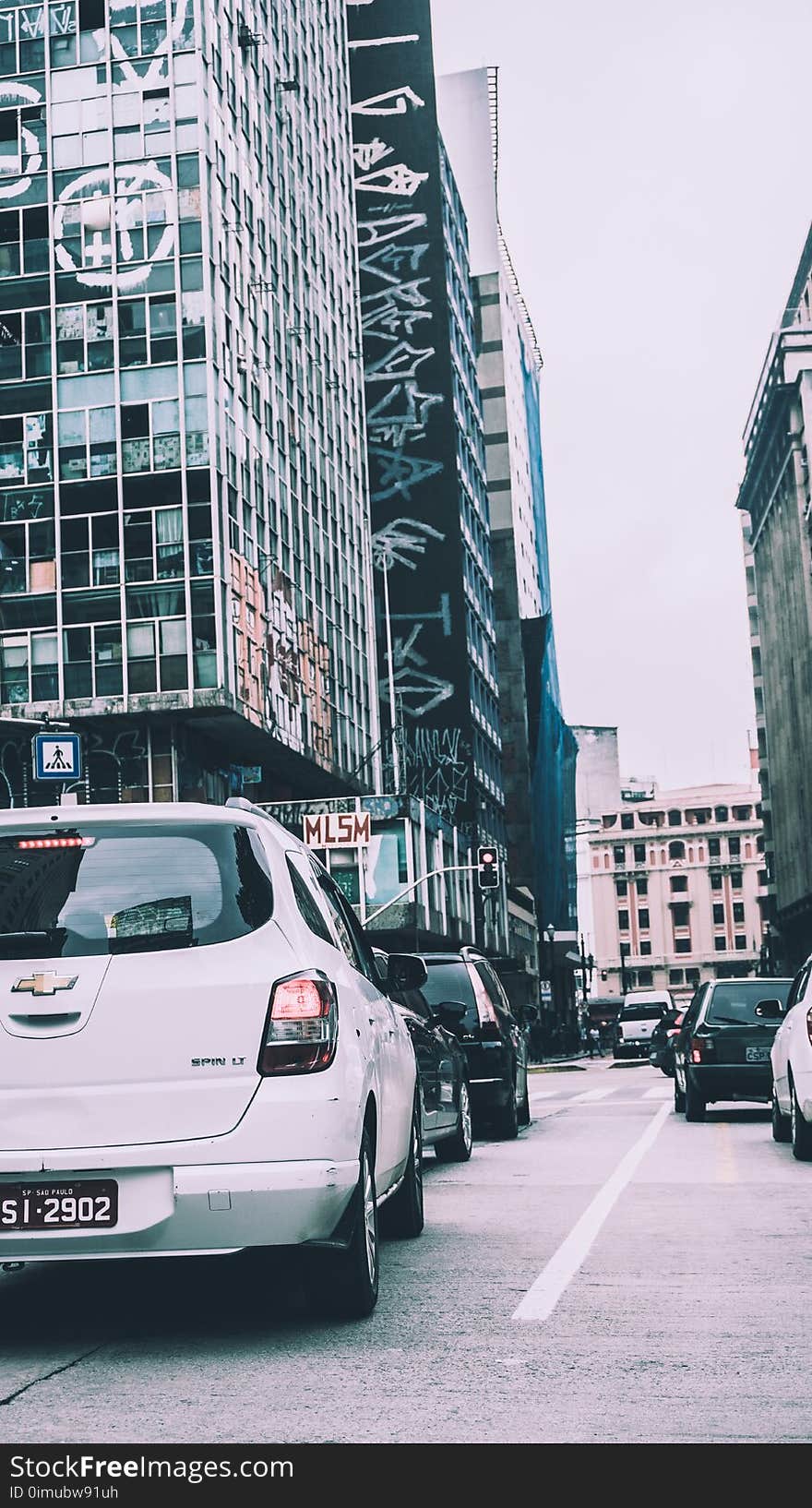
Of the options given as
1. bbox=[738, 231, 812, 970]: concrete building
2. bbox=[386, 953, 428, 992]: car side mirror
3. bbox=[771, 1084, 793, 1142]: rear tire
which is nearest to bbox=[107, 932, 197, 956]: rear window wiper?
bbox=[386, 953, 428, 992]: car side mirror

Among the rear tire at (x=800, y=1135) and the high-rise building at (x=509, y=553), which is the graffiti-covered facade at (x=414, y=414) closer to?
the high-rise building at (x=509, y=553)

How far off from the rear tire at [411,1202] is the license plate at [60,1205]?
3488 millimetres

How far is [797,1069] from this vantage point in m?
13.0

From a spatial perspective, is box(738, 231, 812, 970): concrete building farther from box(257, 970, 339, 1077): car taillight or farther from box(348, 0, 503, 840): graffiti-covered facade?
box(257, 970, 339, 1077): car taillight

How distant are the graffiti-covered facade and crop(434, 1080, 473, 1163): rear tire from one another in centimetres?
6101

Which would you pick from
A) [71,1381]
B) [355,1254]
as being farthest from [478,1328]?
[71,1381]

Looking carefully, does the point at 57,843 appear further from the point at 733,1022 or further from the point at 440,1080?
the point at 733,1022

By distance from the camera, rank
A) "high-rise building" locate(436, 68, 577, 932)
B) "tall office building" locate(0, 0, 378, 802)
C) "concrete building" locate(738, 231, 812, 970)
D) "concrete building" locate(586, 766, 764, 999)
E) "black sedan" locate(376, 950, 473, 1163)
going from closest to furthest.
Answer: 1. "black sedan" locate(376, 950, 473, 1163)
2. "tall office building" locate(0, 0, 378, 802)
3. "concrete building" locate(738, 231, 812, 970)
4. "high-rise building" locate(436, 68, 577, 932)
5. "concrete building" locate(586, 766, 764, 999)

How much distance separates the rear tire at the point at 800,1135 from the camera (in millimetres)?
13484

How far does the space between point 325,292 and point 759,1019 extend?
51577mm

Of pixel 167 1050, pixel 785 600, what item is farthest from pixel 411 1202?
pixel 785 600

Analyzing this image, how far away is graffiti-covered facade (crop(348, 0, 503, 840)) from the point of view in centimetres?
7881
